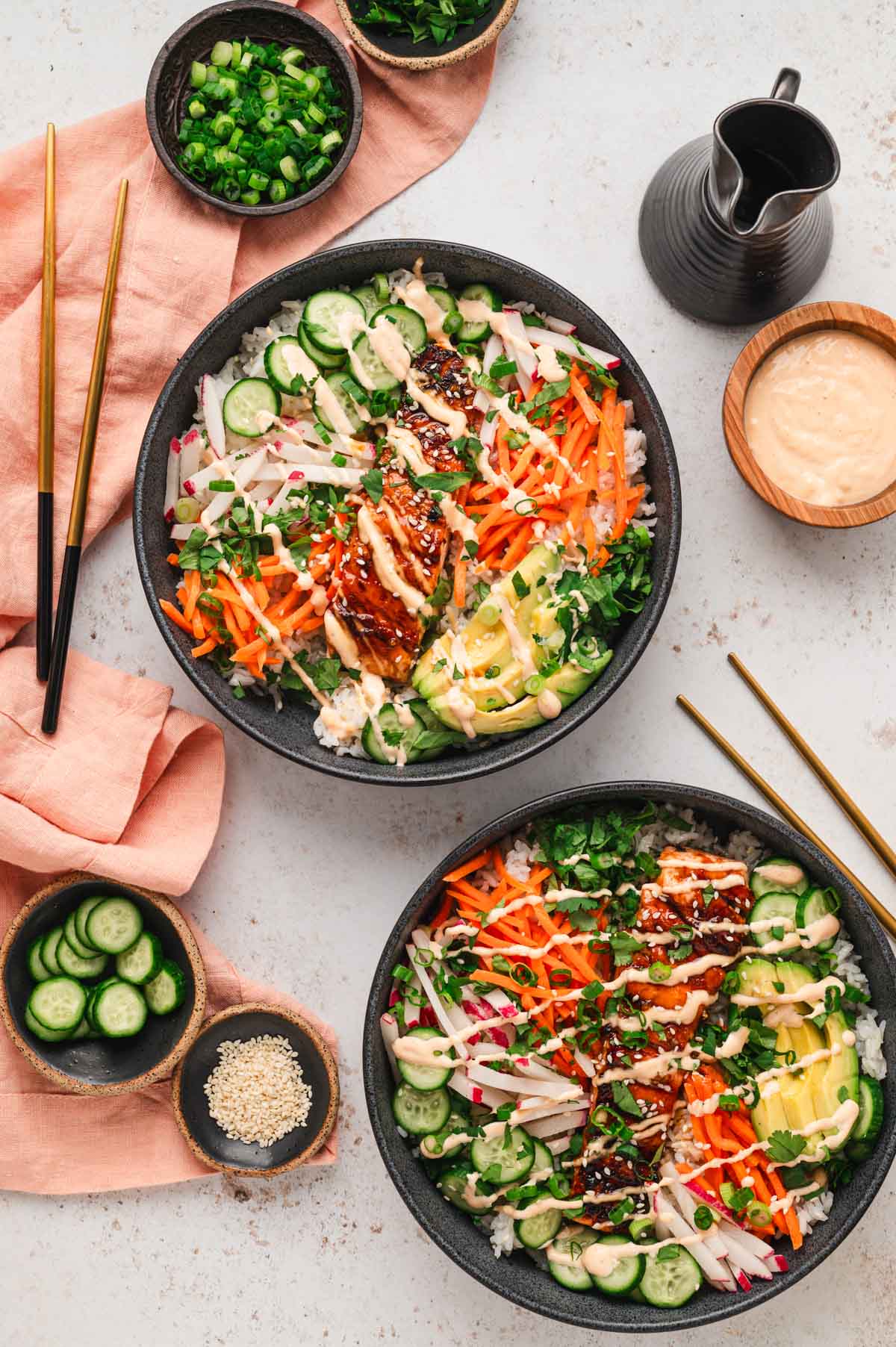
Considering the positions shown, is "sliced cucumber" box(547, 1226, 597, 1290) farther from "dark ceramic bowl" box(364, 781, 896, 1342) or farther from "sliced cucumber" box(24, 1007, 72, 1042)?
"sliced cucumber" box(24, 1007, 72, 1042)

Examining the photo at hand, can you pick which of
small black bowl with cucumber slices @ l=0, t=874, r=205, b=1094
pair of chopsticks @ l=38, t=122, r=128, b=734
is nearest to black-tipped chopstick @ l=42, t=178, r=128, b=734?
pair of chopsticks @ l=38, t=122, r=128, b=734

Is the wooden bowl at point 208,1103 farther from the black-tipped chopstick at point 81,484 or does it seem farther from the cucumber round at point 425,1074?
the black-tipped chopstick at point 81,484

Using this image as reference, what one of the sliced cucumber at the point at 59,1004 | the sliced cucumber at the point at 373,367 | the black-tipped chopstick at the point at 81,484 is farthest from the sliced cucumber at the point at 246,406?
the sliced cucumber at the point at 59,1004

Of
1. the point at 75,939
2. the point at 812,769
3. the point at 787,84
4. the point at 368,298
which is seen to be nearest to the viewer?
the point at 787,84

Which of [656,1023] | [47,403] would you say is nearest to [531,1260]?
[656,1023]

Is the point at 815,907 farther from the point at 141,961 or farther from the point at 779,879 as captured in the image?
the point at 141,961
